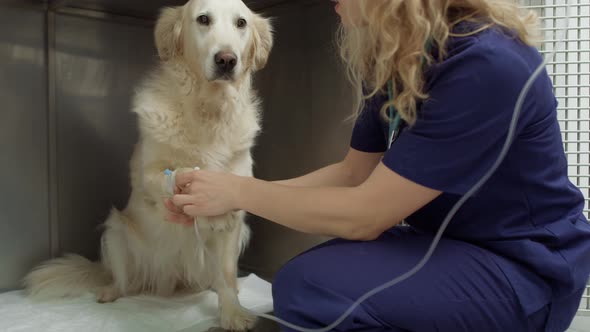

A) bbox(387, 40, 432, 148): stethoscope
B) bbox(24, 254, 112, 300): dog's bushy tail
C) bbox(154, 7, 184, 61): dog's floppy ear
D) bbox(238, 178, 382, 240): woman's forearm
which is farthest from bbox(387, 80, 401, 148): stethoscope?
bbox(24, 254, 112, 300): dog's bushy tail

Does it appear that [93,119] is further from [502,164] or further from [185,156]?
[502,164]

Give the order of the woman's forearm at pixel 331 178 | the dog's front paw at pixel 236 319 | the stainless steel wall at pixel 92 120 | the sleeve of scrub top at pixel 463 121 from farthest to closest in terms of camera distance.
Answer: the stainless steel wall at pixel 92 120 < the dog's front paw at pixel 236 319 < the woman's forearm at pixel 331 178 < the sleeve of scrub top at pixel 463 121

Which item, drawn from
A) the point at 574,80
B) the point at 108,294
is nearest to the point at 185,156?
the point at 108,294

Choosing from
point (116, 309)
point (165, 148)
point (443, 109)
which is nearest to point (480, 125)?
point (443, 109)

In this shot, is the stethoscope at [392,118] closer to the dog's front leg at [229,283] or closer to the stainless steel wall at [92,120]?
the dog's front leg at [229,283]

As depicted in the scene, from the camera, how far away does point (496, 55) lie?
66 centimetres

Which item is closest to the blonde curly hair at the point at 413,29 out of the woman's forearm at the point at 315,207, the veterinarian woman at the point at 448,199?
the veterinarian woman at the point at 448,199

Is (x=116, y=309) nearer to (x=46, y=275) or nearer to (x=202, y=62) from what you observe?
(x=46, y=275)

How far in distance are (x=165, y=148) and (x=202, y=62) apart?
0.23 meters

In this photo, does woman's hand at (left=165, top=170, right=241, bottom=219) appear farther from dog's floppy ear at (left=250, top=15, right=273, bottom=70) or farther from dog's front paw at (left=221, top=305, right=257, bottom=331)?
dog's floppy ear at (left=250, top=15, right=273, bottom=70)

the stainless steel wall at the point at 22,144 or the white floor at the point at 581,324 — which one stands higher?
the stainless steel wall at the point at 22,144

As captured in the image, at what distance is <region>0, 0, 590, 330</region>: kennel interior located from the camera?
1.48 metres

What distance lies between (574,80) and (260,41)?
798 millimetres

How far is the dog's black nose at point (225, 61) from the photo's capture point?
112cm
